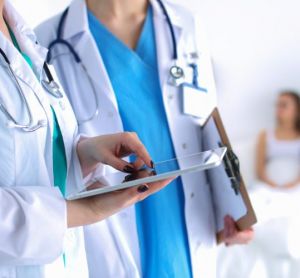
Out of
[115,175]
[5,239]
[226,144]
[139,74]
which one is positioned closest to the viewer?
[5,239]

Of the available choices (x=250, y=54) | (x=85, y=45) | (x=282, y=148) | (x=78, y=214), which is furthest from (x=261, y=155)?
(x=78, y=214)

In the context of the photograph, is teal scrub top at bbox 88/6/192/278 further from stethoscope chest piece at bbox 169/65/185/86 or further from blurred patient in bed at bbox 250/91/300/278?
blurred patient in bed at bbox 250/91/300/278

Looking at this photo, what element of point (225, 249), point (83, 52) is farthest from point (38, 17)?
point (225, 249)

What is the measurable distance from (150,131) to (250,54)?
1.62 meters

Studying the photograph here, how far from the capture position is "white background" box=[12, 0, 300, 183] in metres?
2.49

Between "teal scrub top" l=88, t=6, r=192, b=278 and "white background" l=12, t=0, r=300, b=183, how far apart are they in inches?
55.1

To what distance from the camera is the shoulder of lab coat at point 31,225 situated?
632mm

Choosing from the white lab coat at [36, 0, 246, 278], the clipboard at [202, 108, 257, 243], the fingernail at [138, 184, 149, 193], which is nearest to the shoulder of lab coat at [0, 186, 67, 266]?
the fingernail at [138, 184, 149, 193]

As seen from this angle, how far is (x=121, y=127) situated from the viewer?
3.63 ft

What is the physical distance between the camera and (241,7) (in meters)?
2.48

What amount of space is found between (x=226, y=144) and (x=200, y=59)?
308mm

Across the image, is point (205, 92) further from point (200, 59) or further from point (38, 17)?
point (38, 17)

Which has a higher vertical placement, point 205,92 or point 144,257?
point 205,92

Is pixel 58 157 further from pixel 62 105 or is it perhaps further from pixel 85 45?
pixel 85 45
